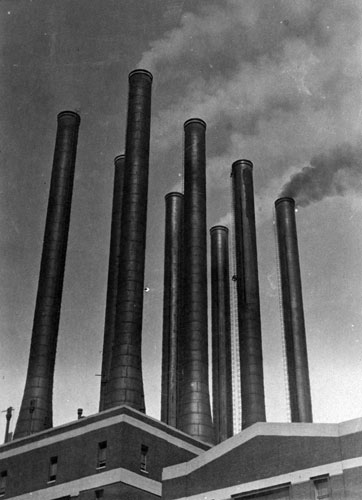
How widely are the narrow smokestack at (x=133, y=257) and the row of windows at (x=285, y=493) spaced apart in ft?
34.4

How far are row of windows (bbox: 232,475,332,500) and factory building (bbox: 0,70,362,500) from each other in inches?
1.8

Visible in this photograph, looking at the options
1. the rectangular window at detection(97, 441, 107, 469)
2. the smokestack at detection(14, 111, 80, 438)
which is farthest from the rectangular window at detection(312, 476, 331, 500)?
the smokestack at detection(14, 111, 80, 438)

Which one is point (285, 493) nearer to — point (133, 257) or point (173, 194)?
point (133, 257)

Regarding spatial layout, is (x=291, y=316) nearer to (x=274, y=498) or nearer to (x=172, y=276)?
(x=172, y=276)

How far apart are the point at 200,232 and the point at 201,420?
1442 cm

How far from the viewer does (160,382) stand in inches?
2133

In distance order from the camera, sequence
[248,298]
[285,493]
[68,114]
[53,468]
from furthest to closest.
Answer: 1. [68,114]
2. [248,298]
3. [53,468]
4. [285,493]

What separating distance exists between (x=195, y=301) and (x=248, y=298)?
4.99m

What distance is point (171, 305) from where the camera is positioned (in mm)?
55594

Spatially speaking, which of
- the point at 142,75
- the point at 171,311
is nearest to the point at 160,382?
the point at 171,311

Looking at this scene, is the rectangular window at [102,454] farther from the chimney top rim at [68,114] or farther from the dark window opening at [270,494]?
the chimney top rim at [68,114]

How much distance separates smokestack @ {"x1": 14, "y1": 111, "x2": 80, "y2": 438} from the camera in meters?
42.7

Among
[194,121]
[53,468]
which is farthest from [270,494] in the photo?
[194,121]

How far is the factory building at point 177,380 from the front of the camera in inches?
1176
